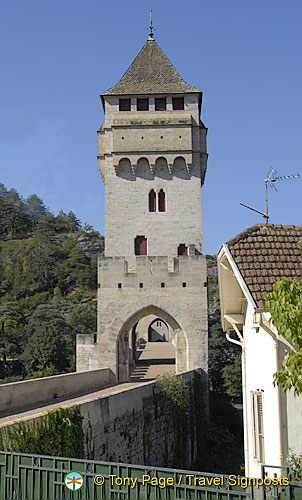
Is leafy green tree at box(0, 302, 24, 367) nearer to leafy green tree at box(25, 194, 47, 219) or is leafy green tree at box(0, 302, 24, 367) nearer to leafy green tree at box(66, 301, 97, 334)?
leafy green tree at box(66, 301, 97, 334)

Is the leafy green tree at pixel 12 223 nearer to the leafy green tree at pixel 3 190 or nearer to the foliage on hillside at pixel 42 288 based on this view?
the foliage on hillside at pixel 42 288

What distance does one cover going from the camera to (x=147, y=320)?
41.8 m

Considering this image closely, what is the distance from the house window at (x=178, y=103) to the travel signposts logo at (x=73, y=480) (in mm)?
23402

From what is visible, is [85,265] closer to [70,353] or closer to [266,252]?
[70,353]

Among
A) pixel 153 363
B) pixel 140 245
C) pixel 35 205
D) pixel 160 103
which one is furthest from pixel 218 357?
pixel 35 205

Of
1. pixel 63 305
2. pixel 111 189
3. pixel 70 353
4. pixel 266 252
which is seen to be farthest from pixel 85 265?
pixel 266 252

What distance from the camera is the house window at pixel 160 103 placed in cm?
2720

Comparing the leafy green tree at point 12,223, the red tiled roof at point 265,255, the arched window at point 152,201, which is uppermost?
the leafy green tree at point 12,223

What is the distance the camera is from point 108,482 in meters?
6.07

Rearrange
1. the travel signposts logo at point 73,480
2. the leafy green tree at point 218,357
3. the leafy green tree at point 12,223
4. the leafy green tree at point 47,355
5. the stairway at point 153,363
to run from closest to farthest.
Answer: the travel signposts logo at point 73,480 < the stairway at point 153,363 < the leafy green tree at point 218,357 < the leafy green tree at point 47,355 < the leafy green tree at point 12,223

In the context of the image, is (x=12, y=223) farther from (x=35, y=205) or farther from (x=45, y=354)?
(x=45, y=354)

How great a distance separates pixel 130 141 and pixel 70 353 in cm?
2249

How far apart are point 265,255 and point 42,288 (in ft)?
242

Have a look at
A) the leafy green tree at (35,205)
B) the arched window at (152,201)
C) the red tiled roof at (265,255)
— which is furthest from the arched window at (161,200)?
the leafy green tree at (35,205)
